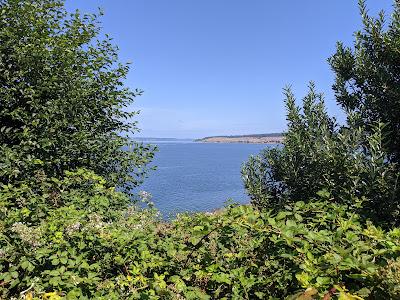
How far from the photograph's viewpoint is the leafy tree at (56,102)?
31.3 feet

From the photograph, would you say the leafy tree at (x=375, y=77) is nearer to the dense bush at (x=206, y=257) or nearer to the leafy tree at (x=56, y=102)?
the dense bush at (x=206, y=257)

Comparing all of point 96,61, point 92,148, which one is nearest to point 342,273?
point 92,148

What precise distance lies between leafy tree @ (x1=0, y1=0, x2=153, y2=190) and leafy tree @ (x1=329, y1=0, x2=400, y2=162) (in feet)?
21.1

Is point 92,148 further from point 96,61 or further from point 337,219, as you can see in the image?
point 337,219

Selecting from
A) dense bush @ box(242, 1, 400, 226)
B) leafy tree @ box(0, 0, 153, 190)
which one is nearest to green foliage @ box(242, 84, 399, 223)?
dense bush @ box(242, 1, 400, 226)

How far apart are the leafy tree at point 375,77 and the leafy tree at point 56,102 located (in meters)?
6.43

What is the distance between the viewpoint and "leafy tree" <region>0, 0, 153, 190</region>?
9.53 m

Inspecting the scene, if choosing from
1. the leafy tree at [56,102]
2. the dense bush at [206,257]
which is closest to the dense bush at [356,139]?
the dense bush at [206,257]

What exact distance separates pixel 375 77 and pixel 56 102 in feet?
26.2

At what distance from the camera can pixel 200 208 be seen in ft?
124

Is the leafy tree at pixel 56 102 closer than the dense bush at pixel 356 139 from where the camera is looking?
No

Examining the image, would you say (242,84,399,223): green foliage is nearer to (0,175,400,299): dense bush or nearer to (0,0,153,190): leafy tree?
(0,175,400,299): dense bush

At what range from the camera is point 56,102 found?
9.77m

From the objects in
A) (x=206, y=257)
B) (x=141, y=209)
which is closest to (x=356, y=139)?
(x=206, y=257)
